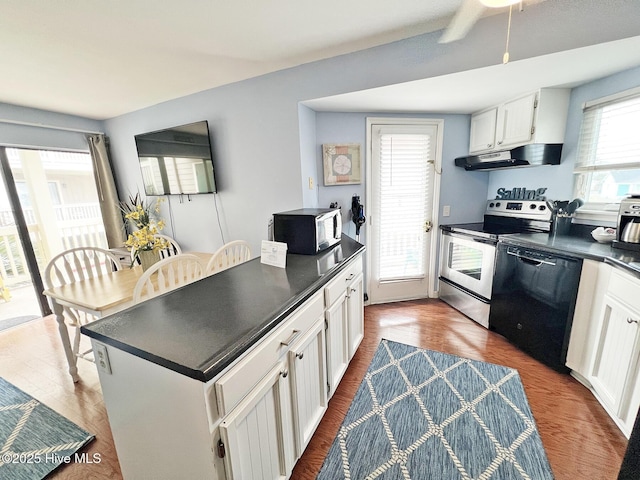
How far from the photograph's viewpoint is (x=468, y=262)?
253 cm

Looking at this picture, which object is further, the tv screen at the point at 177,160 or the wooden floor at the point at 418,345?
the tv screen at the point at 177,160

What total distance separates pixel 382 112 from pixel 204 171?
1877 mm

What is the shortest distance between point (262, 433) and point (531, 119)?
2787 mm

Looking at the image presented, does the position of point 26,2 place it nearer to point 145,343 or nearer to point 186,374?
point 145,343

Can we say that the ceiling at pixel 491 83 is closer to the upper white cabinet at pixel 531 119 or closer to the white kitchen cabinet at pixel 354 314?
the upper white cabinet at pixel 531 119

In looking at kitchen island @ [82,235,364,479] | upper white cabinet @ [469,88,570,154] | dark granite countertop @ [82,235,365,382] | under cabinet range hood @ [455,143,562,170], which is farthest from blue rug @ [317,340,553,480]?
upper white cabinet @ [469,88,570,154]

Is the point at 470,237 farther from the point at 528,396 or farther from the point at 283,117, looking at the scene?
the point at 283,117

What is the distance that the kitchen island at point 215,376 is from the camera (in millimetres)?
734

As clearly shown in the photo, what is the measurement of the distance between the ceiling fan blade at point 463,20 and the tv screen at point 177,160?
2066mm

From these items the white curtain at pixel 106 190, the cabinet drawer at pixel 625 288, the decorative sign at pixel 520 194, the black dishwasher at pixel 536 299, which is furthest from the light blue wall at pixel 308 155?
the white curtain at pixel 106 190

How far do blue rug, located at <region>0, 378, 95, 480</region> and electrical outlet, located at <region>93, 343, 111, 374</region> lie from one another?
0.99 metres

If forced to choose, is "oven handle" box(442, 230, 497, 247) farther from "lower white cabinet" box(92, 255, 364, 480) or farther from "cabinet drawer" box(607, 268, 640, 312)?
"lower white cabinet" box(92, 255, 364, 480)

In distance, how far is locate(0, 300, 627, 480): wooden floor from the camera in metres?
1.28

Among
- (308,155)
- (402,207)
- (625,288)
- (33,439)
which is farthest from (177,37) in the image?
(625,288)
